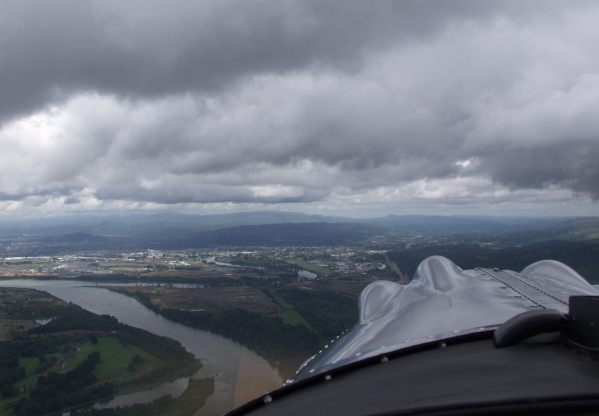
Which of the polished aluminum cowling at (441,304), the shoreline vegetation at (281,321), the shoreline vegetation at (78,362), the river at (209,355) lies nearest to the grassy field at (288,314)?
the shoreline vegetation at (281,321)

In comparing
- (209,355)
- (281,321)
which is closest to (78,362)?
(209,355)

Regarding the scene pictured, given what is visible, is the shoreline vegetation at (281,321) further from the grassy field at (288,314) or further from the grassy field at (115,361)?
the grassy field at (115,361)

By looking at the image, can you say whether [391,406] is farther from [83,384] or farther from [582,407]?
[83,384]

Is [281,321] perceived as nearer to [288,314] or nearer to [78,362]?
[288,314]

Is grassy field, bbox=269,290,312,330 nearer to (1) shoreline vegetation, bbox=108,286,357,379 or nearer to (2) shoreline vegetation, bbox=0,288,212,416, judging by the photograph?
(1) shoreline vegetation, bbox=108,286,357,379

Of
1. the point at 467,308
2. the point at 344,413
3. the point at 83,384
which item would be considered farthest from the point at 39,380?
the point at 344,413
